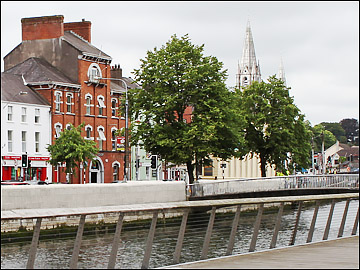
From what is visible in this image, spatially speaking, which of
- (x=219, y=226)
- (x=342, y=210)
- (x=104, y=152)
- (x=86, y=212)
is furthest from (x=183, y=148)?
(x=86, y=212)

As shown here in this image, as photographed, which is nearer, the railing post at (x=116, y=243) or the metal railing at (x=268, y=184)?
the railing post at (x=116, y=243)

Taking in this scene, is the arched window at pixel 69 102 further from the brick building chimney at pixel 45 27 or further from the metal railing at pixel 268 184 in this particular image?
the metal railing at pixel 268 184

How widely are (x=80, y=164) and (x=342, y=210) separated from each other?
55881 millimetres

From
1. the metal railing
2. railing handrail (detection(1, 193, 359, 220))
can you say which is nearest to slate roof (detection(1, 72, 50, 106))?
the metal railing

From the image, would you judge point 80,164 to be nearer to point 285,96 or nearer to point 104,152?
point 104,152

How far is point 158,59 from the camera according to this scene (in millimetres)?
56781

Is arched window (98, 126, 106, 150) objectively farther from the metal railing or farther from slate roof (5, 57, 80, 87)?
the metal railing

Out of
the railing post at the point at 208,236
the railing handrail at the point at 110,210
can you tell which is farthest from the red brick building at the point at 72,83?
the railing handrail at the point at 110,210

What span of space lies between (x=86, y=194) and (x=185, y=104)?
15.6 m

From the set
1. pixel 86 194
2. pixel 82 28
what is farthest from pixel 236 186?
pixel 82 28

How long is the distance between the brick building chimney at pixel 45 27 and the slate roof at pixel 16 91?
20.8 feet

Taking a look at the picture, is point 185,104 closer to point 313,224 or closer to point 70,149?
point 70,149

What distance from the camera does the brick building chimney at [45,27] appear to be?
78.0 m

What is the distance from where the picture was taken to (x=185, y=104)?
56875 mm
